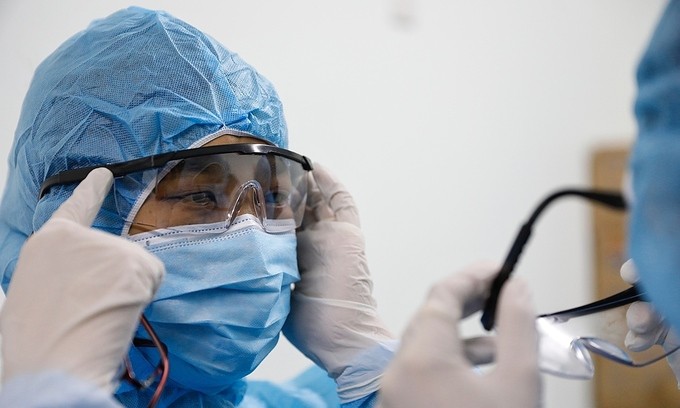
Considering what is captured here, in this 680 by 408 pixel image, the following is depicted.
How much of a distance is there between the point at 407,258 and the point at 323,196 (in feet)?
2.26

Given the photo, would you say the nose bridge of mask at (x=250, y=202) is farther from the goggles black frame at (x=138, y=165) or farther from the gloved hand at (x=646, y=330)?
the gloved hand at (x=646, y=330)

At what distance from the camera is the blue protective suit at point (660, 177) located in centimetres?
60

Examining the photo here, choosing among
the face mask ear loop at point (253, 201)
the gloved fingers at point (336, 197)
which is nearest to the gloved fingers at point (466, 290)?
the face mask ear loop at point (253, 201)

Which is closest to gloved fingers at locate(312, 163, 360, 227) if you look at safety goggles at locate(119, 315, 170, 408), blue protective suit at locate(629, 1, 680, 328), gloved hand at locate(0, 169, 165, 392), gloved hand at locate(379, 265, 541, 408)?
safety goggles at locate(119, 315, 170, 408)

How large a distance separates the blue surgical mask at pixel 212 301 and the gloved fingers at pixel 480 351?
41 cm

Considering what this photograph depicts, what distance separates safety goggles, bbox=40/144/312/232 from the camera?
3.56ft

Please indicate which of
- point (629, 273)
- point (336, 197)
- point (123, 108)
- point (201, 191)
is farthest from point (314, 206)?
point (629, 273)

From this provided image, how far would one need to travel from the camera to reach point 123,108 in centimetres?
110

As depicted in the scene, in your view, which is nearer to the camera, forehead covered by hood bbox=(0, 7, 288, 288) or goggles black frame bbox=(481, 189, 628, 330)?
goggles black frame bbox=(481, 189, 628, 330)

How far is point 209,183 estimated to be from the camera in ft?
3.68

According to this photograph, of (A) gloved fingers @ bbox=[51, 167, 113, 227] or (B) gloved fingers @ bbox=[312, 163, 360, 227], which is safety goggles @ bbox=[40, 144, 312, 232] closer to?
(A) gloved fingers @ bbox=[51, 167, 113, 227]

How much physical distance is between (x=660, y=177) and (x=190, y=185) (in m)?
0.71

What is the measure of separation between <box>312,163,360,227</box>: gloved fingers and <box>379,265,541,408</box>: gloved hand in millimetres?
683

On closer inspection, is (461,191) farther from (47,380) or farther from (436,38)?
(47,380)
